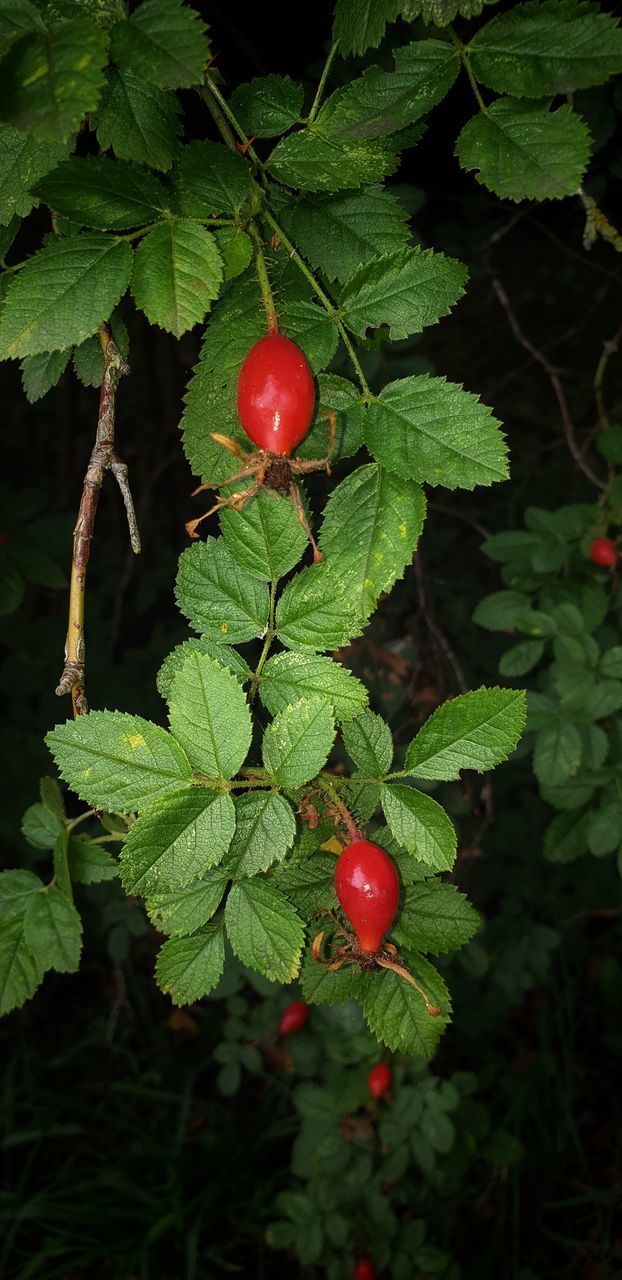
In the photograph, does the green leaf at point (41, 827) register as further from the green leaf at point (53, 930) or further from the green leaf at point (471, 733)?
the green leaf at point (471, 733)

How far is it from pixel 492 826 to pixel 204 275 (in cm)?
236

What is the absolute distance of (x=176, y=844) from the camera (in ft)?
2.59

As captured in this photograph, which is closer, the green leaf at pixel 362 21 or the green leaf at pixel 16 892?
the green leaf at pixel 362 21

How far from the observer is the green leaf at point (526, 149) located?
81 cm

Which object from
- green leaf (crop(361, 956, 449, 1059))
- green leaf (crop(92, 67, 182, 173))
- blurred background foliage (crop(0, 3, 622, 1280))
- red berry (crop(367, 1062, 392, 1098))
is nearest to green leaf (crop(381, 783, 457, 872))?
green leaf (crop(361, 956, 449, 1059))

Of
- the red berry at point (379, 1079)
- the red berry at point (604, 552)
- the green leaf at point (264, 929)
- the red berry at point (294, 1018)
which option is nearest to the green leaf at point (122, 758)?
the green leaf at point (264, 929)

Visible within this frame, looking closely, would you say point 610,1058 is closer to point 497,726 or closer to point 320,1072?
point 320,1072

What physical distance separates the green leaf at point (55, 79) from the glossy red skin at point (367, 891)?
2.00 ft

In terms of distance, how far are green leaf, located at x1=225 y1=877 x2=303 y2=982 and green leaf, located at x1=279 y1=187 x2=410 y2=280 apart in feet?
1.93

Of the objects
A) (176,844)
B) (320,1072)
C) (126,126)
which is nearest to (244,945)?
(176,844)

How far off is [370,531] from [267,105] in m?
0.43

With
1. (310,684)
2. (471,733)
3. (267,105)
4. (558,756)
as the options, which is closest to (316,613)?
(310,684)

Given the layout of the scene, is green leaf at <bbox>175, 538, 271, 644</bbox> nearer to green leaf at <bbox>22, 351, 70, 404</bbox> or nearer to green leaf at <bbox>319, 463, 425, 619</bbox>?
green leaf at <bbox>319, 463, 425, 619</bbox>

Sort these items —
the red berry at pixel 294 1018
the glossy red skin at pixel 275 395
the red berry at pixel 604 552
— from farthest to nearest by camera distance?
the red berry at pixel 294 1018
the red berry at pixel 604 552
the glossy red skin at pixel 275 395
